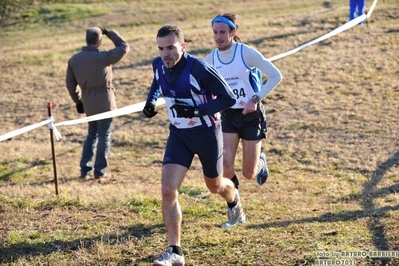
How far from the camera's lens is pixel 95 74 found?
926 centimetres

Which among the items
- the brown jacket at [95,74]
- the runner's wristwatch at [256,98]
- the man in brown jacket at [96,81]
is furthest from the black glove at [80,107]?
the runner's wristwatch at [256,98]

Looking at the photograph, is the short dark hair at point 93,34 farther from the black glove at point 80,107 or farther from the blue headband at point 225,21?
the blue headband at point 225,21

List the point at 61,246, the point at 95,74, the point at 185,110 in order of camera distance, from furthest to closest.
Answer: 1. the point at 95,74
2. the point at 61,246
3. the point at 185,110

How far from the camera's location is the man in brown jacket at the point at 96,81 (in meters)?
9.23

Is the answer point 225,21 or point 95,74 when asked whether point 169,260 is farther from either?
point 95,74

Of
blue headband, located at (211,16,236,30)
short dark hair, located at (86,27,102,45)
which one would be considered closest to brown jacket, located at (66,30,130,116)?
short dark hair, located at (86,27,102,45)

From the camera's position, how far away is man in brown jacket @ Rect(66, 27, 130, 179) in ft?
30.3

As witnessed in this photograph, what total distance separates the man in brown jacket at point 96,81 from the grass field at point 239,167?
0.59 meters

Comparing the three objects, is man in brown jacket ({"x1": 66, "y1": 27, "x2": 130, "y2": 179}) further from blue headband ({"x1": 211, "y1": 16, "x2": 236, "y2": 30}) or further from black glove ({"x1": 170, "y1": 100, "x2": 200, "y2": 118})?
black glove ({"x1": 170, "y1": 100, "x2": 200, "y2": 118})

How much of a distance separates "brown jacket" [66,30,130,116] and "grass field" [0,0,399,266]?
1204mm

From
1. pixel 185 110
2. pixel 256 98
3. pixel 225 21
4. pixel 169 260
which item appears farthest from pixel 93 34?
pixel 169 260

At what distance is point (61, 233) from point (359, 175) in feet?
16.0

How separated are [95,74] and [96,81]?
0.34 feet

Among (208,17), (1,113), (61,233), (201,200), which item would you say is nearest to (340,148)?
(201,200)
